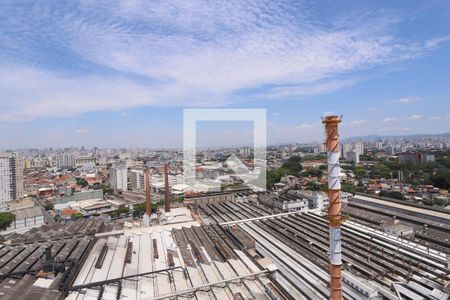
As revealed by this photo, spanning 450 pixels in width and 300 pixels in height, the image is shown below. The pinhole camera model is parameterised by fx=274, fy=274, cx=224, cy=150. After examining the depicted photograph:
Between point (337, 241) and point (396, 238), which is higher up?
point (337, 241)

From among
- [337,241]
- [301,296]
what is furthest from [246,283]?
[337,241]

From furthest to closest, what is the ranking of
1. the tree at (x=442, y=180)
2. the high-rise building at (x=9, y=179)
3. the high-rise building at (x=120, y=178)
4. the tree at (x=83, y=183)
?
1. the tree at (x=83, y=183)
2. the high-rise building at (x=120, y=178)
3. the high-rise building at (x=9, y=179)
4. the tree at (x=442, y=180)

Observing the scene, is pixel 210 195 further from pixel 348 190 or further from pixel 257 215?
pixel 348 190

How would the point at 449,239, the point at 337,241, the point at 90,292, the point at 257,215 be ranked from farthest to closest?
the point at 257,215 → the point at 449,239 → the point at 90,292 → the point at 337,241

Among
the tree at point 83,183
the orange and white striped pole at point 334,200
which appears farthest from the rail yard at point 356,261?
the tree at point 83,183

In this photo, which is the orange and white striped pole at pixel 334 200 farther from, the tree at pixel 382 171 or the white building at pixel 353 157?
the white building at pixel 353 157

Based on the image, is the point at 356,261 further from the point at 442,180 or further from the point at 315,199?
the point at 442,180

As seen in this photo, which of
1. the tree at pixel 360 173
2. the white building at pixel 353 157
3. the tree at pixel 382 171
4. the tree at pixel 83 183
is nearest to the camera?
the tree at pixel 382 171

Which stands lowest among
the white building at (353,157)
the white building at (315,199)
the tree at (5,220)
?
the tree at (5,220)
